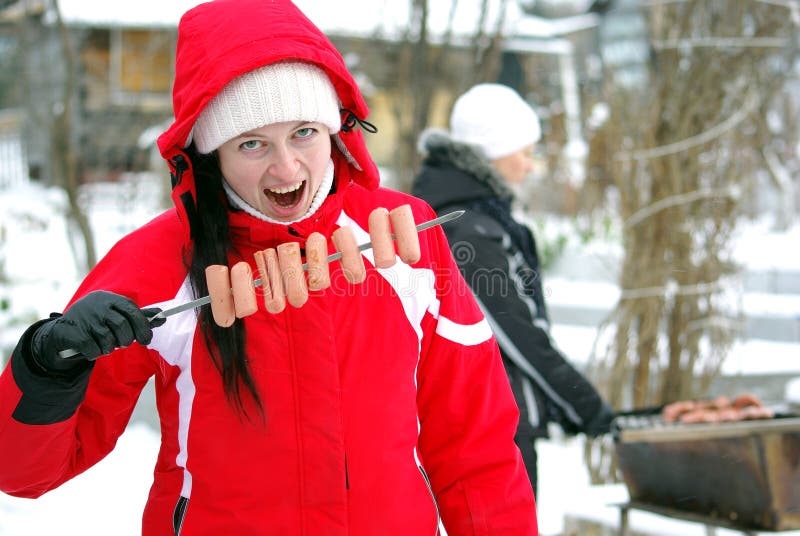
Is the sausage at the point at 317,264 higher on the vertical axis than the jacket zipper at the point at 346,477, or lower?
higher

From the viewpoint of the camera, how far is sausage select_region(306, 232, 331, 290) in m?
1.46

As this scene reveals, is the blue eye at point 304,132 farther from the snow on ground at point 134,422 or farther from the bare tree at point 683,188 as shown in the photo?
the bare tree at point 683,188

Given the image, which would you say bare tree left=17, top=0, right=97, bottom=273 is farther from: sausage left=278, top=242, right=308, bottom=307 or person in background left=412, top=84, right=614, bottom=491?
sausage left=278, top=242, right=308, bottom=307

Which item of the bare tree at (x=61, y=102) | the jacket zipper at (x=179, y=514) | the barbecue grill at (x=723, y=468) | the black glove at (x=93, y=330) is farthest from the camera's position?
the bare tree at (x=61, y=102)

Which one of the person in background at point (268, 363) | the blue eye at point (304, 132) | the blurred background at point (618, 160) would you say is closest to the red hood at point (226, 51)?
the person in background at point (268, 363)

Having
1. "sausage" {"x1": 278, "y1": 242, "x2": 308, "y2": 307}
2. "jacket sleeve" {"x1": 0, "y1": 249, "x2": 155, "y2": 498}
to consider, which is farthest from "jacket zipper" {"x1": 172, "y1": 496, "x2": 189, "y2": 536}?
"sausage" {"x1": 278, "y1": 242, "x2": 308, "y2": 307}

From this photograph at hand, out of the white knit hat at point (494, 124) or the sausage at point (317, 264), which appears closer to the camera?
the sausage at point (317, 264)

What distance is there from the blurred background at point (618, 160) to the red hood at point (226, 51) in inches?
123

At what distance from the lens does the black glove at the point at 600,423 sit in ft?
10.3

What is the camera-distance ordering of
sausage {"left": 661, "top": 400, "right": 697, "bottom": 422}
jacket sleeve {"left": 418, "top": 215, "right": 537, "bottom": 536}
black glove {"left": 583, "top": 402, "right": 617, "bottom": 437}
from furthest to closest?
sausage {"left": 661, "top": 400, "right": 697, "bottom": 422}
black glove {"left": 583, "top": 402, "right": 617, "bottom": 437}
jacket sleeve {"left": 418, "top": 215, "right": 537, "bottom": 536}

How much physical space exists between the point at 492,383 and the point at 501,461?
147mm

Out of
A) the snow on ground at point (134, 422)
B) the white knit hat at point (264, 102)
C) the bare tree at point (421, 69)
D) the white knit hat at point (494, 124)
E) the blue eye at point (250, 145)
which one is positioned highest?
the bare tree at point (421, 69)

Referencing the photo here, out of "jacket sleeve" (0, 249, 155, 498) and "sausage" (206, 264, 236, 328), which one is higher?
"sausage" (206, 264, 236, 328)

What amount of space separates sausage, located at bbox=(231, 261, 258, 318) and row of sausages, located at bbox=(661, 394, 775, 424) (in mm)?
2343
